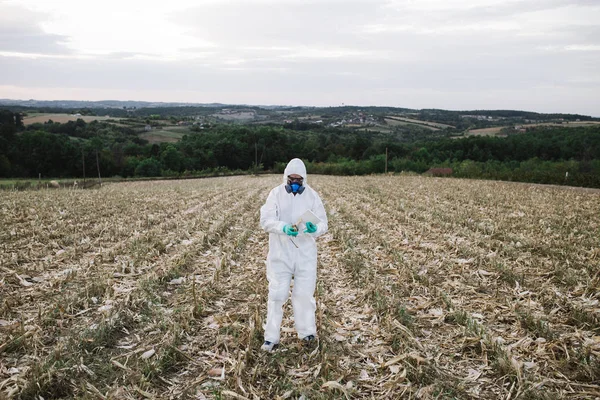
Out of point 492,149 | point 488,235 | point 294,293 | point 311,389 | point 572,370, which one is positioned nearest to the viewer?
point 311,389

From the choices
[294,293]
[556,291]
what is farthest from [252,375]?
[556,291]

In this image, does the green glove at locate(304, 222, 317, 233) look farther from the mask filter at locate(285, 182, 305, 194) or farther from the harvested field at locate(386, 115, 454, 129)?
the harvested field at locate(386, 115, 454, 129)

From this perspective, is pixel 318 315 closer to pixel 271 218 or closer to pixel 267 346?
pixel 267 346

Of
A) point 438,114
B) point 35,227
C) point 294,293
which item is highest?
point 438,114

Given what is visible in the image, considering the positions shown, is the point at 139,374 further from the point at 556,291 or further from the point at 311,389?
the point at 556,291

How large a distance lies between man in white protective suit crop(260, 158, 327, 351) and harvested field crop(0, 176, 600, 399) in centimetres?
35

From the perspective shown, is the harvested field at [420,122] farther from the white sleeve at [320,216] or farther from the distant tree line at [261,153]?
the white sleeve at [320,216]

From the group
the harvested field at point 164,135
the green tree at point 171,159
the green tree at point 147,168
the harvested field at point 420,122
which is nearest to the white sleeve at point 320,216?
the green tree at point 147,168

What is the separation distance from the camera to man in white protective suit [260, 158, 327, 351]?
474 centimetres

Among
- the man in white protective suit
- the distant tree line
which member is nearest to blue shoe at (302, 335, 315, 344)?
the man in white protective suit

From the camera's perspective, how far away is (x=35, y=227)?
34.5ft

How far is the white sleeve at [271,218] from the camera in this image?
15.3 feet

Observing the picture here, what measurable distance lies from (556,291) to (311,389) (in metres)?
4.65

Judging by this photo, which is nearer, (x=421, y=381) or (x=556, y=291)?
(x=421, y=381)
